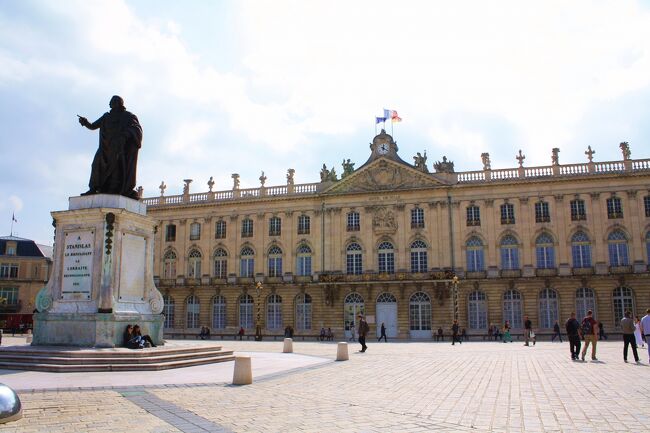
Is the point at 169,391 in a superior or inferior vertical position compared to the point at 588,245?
inferior

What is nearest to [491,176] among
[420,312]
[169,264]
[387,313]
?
[420,312]

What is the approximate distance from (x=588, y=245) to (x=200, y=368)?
110ft

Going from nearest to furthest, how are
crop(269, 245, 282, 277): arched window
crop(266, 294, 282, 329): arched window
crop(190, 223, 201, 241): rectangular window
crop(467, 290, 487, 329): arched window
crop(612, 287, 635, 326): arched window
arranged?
crop(612, 287, 635, 326): arched window, crop(467, 290, 487, 329): arched window, crop(266, 294, 282, 329): arched window, crop(269, 245, 282, 277): arched window, crop(190, 223, 201, 241): rectangular window

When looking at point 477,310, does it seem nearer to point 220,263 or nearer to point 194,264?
point 220,263

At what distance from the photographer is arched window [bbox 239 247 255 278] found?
47281mm

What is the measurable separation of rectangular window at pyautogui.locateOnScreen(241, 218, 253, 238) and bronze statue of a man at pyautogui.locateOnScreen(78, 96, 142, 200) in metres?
31.5

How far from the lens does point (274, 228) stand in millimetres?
47062

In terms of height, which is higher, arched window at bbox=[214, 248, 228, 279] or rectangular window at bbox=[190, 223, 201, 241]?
rectangular window at bbox=[190, 223, 201, 241]

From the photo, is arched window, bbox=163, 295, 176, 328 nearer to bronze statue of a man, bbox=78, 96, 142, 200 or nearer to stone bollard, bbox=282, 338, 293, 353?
stone bollard, bbox=282, 338, 293, 353

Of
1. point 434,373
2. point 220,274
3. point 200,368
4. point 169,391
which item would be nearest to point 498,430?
point 169,391

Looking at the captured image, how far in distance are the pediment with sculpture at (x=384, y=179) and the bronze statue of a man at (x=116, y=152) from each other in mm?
29759

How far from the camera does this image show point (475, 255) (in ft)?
139

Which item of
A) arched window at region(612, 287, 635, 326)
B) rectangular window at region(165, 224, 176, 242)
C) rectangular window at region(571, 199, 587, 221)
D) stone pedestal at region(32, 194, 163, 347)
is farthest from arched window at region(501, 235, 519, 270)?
stone pedestal at region(32, 194, 163, 347)

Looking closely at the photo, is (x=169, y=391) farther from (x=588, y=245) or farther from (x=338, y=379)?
(x=588, y=245)
